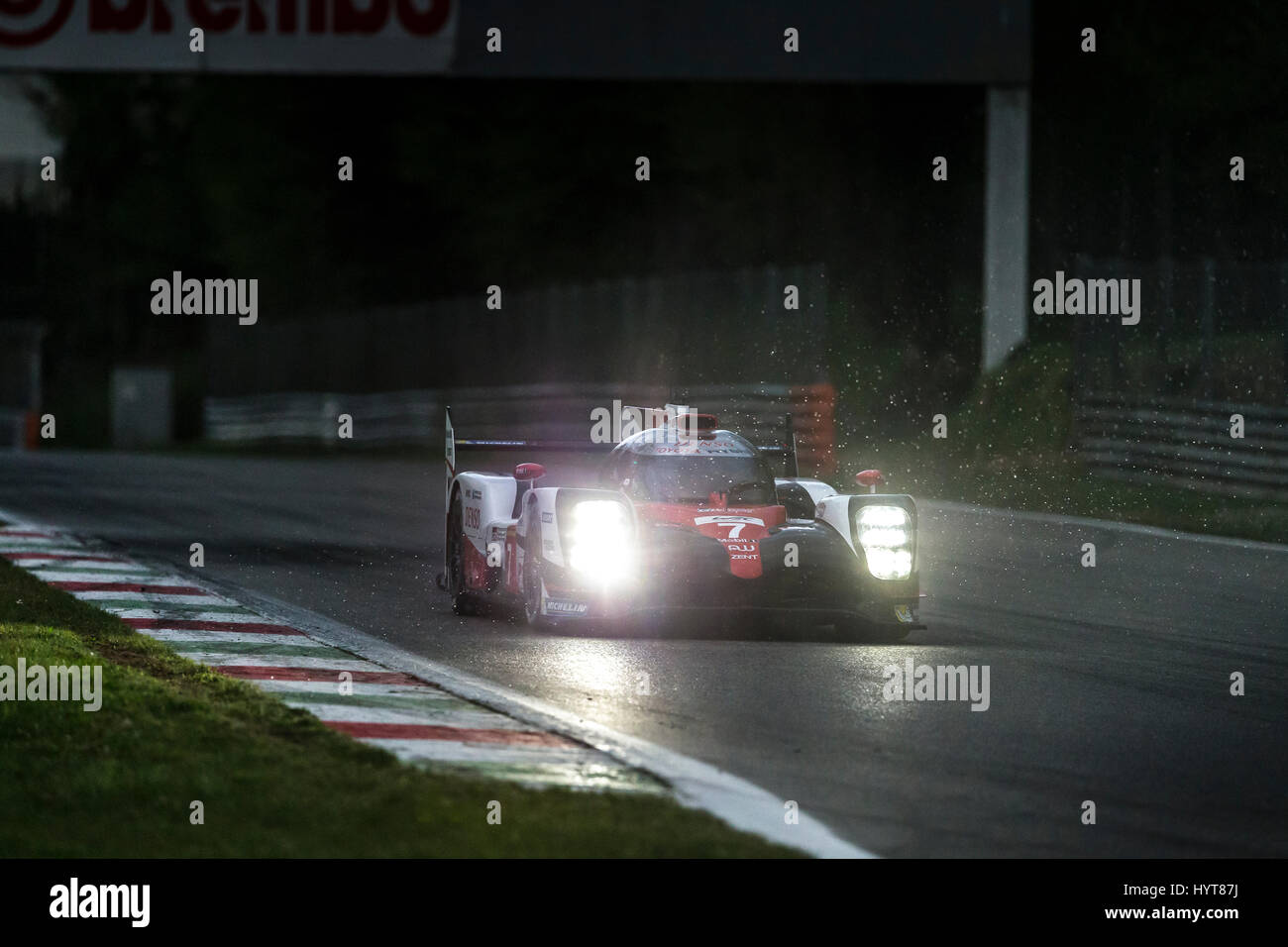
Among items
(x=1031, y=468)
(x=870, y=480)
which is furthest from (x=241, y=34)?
(x=870, y=480)

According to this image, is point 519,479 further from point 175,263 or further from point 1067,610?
point 175,263

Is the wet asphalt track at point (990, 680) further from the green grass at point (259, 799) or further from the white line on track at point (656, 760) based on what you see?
the green grass at point (259, 799)

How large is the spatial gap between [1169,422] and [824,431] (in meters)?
4.45

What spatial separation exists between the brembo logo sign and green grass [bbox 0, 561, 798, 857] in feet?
50.5

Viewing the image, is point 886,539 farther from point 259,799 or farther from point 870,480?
point 259,799

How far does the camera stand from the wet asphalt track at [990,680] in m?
6.58

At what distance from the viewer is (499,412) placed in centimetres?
3369

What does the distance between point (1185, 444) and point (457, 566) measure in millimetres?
9046

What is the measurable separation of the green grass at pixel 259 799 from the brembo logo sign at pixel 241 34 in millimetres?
15382

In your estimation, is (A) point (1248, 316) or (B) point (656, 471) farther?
(A) point (1248, 316)

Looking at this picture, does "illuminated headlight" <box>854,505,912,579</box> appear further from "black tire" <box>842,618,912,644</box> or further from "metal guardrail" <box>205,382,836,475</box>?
"metal guardrail" <box>205,382,836,475</box>

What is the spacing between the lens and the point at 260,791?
21.2ft

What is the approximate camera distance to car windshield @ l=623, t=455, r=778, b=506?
10953 millimetres

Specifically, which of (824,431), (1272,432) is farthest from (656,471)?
(824,431)
